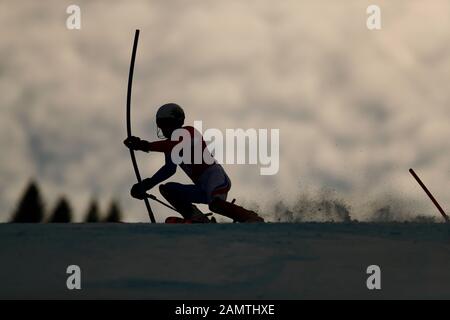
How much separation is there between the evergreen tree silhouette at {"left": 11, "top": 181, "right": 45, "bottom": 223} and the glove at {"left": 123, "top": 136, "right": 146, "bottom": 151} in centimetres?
3582

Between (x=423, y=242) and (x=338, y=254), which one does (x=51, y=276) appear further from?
(x=423, y=242)

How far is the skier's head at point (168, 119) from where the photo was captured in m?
13.6

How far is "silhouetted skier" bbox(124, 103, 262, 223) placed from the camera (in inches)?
533

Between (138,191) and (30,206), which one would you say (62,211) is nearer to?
(30,206)

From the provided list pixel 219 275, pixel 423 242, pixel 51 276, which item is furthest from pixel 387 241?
pixel 51 276

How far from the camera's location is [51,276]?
30.8 ft

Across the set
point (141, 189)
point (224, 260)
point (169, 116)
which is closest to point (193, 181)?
point (141, 189)

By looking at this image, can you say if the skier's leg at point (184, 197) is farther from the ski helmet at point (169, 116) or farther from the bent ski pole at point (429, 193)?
the bent ski pole at point (429, 193)

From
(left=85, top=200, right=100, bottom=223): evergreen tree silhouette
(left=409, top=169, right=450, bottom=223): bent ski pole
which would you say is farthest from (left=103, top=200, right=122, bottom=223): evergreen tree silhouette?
(left=409, top=169, right=450, bottom=223): bent ski pole

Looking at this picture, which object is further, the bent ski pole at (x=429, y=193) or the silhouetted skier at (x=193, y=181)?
the bent ski pole at (x=429, y=193)

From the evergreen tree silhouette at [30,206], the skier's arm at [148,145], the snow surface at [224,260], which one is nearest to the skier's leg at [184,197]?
the skier's arm at [148,145]

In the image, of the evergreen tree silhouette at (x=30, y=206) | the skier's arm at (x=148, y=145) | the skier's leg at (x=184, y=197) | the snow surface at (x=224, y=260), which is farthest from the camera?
the evergreen tree silhouette at (x=30, y=206)

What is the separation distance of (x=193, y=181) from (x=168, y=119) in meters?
0.75

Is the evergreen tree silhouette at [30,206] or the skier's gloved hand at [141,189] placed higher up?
the evergreen tree silhouette at [30,206]
